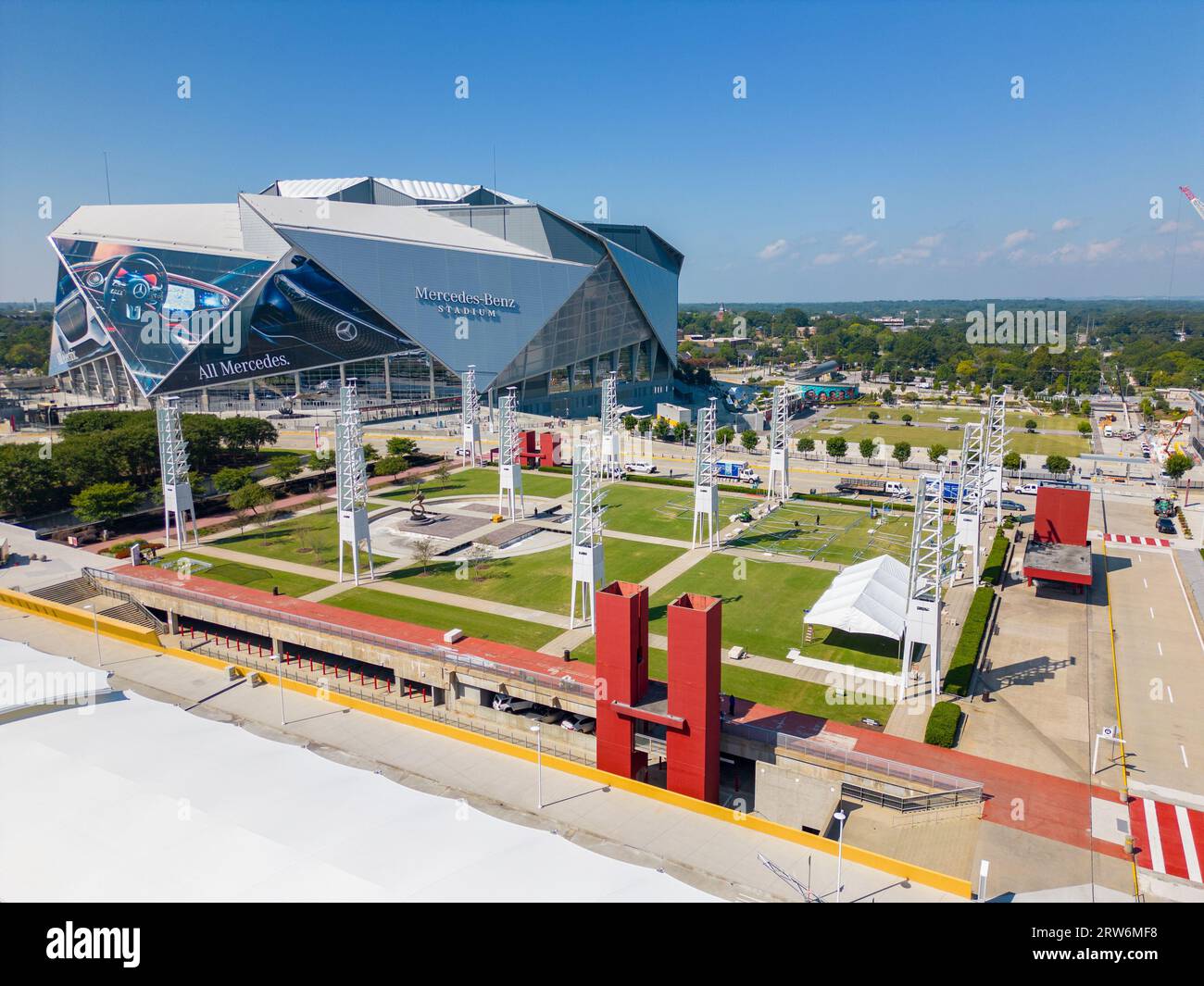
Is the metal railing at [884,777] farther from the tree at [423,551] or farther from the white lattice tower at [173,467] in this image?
the white lattice tower at [173,467]

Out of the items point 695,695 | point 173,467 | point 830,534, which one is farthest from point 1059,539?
point 173,467

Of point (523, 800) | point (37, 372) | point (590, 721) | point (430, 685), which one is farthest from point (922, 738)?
point (37, 372)

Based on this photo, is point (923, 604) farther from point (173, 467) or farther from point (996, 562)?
point (173, 467)

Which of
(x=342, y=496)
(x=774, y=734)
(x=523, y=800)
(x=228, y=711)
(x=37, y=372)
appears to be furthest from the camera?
(x=37, y=372)

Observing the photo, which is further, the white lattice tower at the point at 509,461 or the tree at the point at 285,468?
the tree at the point at 285,468

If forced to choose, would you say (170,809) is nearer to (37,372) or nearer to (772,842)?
(772,842)

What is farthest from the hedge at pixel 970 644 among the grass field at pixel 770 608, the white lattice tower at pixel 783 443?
the white lattice tower at pixel 783 443
